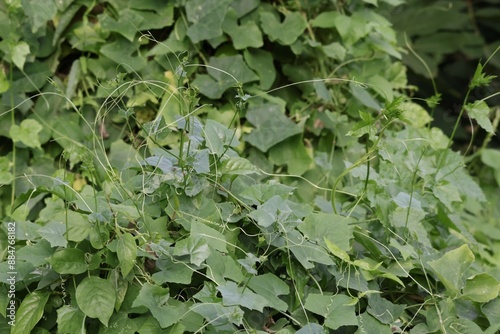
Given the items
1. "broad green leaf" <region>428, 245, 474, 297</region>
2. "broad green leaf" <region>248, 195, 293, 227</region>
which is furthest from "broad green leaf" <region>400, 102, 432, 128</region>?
"broad green leaf" <region>248, 195, 293, 227</region>

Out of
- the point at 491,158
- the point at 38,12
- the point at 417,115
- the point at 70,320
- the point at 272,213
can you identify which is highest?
the point at 38,12

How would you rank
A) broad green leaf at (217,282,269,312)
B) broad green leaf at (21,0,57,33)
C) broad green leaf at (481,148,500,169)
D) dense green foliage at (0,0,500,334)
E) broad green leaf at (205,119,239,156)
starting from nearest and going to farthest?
broad green leaf at (217,282,269,312)
dense green foliage at (0,0,500,334)
broad green leaf at (205,119,239,156)
broad green leaf at (21,0,57,33)
broad green leaf at (481,148,500,169)

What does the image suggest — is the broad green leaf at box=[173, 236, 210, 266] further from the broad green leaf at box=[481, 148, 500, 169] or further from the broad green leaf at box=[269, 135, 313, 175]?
the broad green leaf at box=[481, 148, 500, 169]

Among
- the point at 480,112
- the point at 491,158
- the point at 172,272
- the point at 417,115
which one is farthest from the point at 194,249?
the point at 491,158

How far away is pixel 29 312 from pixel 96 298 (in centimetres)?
13

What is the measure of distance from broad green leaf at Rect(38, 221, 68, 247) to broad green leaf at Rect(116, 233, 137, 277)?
0.10m

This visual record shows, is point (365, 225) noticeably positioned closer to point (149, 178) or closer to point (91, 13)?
point (149, 178)

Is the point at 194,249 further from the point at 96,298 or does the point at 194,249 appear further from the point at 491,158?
the point at 491,158

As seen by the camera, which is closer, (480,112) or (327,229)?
(327,229)

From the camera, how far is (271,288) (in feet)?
4.08

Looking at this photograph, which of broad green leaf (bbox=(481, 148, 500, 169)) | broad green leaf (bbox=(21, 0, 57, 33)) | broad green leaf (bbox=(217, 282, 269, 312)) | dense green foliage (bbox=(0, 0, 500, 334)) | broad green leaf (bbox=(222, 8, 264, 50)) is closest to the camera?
broad green leaf (bbox=(217, 282, 269, 312))

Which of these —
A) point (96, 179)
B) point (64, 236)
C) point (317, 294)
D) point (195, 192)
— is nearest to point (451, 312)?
point (317, 294)

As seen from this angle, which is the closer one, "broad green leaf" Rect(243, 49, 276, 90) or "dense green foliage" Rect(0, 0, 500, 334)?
"dense green foliage" Rect(0, 0, 500, 334)

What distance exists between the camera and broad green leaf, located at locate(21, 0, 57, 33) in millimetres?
1832
